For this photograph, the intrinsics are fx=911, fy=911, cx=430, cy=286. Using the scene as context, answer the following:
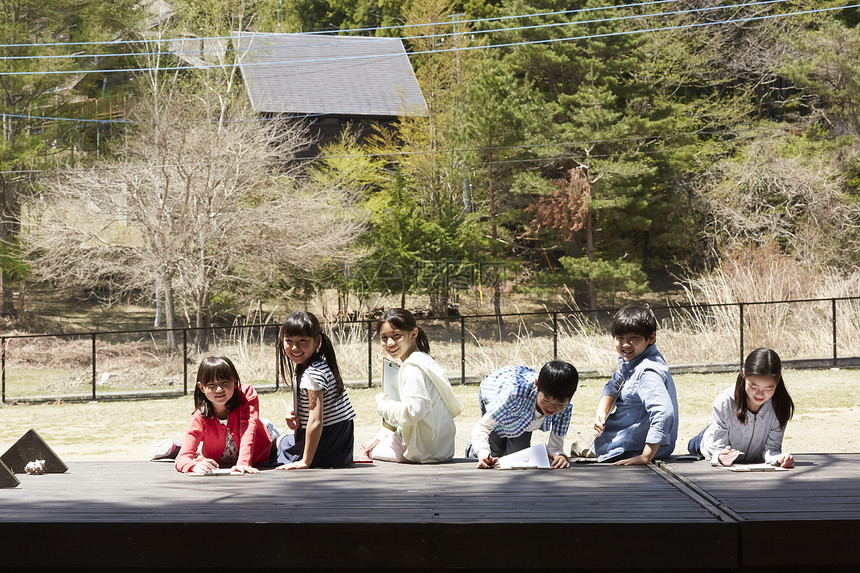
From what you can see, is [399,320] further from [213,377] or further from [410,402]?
[213,377]

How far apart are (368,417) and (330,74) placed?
27187 mm

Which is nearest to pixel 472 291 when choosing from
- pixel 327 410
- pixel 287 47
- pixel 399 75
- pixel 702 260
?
pixel 702 260

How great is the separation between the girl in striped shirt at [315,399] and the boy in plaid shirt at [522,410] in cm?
80

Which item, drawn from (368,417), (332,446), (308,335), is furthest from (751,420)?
(368,417)

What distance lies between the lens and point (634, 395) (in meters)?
5.31

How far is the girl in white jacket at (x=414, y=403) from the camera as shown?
5.28 metres

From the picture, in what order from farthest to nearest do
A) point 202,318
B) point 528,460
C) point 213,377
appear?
point 202,318
point 213,377
point 528,460

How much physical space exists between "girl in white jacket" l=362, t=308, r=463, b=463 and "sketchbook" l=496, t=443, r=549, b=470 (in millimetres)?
568

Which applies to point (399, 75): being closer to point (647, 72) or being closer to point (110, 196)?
point (647, 72)

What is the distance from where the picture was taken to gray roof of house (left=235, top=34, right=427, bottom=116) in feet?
112

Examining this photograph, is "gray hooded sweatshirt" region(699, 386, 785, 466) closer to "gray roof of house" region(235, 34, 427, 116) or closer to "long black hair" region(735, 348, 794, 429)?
"long black hair" region(735, 348, 794, 429)

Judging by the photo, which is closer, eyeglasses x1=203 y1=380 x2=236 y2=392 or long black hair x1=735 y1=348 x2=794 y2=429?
long black hair x1=735 y1=348 x2=794 y2=429

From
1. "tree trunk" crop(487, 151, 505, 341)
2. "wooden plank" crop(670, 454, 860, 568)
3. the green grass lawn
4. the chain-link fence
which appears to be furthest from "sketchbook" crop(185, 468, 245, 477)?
"tree trunk" crop(487, 151, 505, 341)
